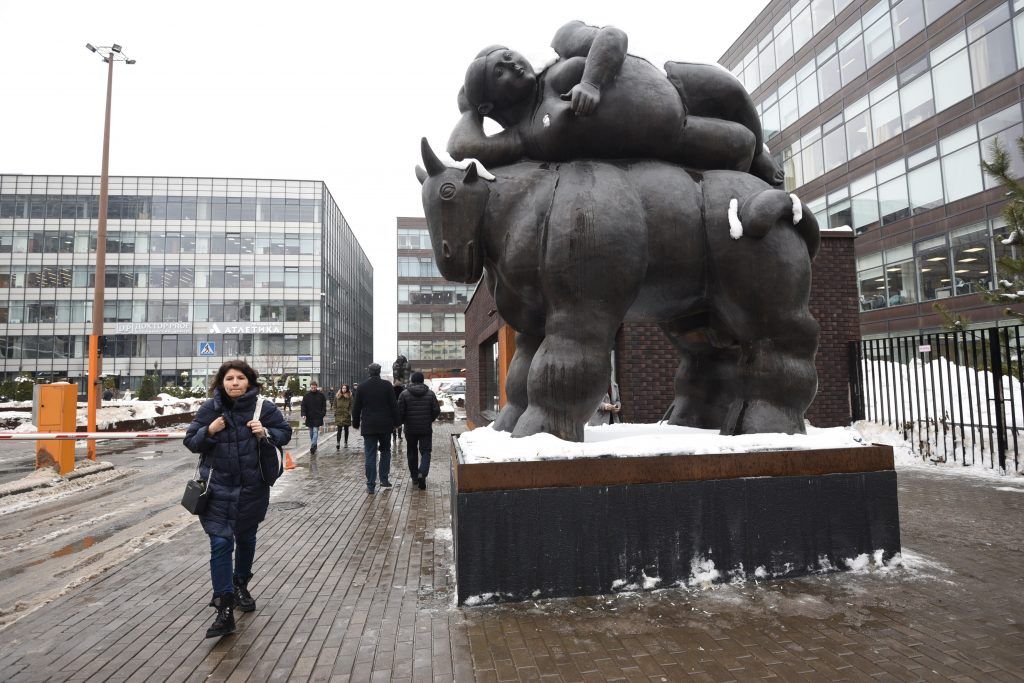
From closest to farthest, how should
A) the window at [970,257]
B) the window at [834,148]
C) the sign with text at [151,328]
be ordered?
the window at [970,257]
the window at [834,148]
the sign with text at [151,328]

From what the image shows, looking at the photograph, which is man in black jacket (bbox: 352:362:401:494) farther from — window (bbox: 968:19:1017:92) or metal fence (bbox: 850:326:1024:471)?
window (bbox: 968:19:1017:92)

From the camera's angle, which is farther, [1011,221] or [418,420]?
[418,420]

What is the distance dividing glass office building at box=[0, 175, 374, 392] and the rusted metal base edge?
50333 mm

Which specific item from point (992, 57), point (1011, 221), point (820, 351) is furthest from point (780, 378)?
point (992, 57)

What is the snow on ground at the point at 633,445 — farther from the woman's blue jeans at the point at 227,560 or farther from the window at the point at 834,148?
the window at the point at 834,148

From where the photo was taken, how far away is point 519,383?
4.48 m

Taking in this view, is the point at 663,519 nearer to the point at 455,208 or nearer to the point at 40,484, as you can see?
the point at 455,208

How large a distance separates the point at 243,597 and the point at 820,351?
38.9ft

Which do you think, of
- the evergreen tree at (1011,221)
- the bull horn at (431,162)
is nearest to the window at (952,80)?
the evergreen tree at (1011,221)

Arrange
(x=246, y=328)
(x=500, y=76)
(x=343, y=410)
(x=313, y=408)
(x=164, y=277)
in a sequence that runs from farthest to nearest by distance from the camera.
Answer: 1. (x=246, y=328)
2. (x=164, y=277)
3. (x=343, y=410)
4. (x=313, y=408)
5. (x=500, y=76)

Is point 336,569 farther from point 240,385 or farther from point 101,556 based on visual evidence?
point 101,556

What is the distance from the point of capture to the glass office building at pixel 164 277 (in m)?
49.7

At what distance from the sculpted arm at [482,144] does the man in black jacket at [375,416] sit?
4714mm

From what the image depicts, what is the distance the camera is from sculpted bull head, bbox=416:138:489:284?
405 centimetres
